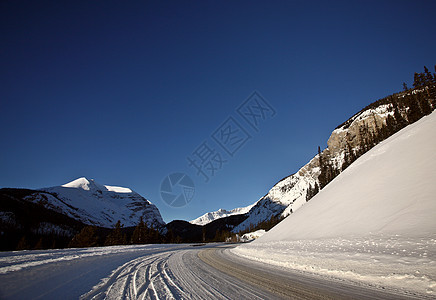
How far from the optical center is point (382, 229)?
1077cm

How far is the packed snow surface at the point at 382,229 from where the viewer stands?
573 cm

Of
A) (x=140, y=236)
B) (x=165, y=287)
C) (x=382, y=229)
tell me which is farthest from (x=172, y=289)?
(x=140, y=236)

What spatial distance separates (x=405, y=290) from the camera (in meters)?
4.40

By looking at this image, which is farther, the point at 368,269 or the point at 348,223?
the point at 348,223

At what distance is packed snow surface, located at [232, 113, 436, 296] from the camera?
18.8 ft

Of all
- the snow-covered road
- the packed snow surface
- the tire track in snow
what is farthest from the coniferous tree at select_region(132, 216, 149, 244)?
the tire track in snow

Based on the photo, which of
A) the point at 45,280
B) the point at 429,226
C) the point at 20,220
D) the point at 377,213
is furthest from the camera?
the point at 20,220

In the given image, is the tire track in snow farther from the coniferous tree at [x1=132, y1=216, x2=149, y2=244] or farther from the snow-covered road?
the coniferous tree at [x1=132, y1=216, x2=149, y2=244]

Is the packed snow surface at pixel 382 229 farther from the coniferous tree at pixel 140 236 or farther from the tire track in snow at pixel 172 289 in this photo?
the coniferous tree at pixel 140 236

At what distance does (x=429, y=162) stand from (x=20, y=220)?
924 feet

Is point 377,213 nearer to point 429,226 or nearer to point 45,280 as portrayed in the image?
point 429,226

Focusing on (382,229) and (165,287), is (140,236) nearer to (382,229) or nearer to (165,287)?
(382,229)

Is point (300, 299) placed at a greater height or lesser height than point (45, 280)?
lesser

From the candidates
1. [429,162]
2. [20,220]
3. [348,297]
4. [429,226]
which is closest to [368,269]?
[348,297]
